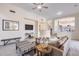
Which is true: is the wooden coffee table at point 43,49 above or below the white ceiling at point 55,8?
below

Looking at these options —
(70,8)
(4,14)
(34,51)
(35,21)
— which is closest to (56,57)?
(34,51)

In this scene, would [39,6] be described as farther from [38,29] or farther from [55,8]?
[38,29]

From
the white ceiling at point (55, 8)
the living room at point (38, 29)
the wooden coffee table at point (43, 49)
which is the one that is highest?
the white ceiling at point (55, 8)

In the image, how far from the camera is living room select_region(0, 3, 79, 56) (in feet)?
5.67

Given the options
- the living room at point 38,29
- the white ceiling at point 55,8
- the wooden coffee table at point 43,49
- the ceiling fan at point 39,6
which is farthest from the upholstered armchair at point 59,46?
the ceiling fan at point 39,6

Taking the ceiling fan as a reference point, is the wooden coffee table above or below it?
below

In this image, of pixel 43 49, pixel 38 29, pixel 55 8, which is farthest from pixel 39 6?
pixel 43 49

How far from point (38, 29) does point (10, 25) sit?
60cm

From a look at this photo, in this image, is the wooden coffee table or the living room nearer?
the living room

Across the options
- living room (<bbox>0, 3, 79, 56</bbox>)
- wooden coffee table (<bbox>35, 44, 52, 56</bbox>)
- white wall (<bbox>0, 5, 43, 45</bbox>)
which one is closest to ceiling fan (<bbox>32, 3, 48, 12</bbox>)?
living room (<bbox>0, 3, 79, 56</bbox>)

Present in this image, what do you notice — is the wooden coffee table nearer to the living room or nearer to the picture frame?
the living room

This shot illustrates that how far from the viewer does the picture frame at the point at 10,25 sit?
66.9 inches

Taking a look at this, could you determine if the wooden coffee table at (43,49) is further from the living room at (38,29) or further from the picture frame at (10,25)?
the picture frame at (10,25)

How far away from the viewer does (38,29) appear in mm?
1939
